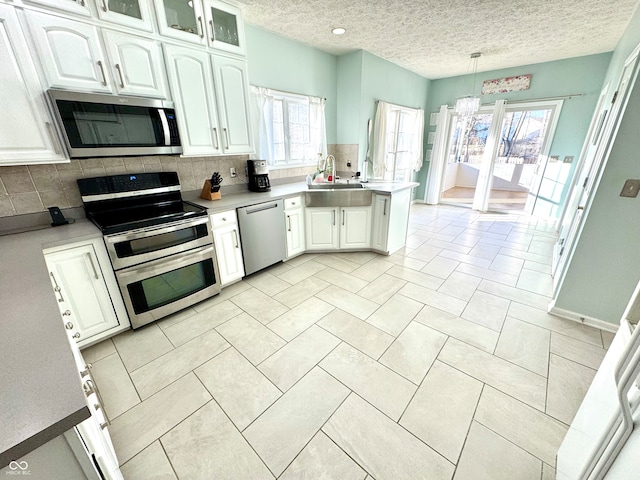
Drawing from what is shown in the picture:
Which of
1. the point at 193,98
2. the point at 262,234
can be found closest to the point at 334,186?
the point at 262,234

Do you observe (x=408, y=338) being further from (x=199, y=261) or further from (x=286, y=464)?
(x=199, y=261)

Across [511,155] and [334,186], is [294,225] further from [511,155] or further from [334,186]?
[511,155]

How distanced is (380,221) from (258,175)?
1.59 meters

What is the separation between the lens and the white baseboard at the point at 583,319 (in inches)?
80.5

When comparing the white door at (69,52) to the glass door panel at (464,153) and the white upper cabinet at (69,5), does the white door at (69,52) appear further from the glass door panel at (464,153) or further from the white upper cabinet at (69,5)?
the glass door panel at (464,153)

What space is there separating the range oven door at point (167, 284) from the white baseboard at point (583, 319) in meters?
3.04

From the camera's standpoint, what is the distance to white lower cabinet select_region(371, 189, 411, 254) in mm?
3156

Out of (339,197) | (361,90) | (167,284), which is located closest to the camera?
(167,284)

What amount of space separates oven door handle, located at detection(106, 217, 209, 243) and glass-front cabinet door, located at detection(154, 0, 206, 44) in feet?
4.85

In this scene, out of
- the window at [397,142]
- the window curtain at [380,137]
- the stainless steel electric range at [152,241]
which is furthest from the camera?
the window at [397,142]

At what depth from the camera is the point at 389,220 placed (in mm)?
3207

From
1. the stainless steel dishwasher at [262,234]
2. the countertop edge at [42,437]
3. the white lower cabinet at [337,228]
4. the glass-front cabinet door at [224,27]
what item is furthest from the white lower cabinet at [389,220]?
the countertop edge at [42,437]

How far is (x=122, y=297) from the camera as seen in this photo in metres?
1.95

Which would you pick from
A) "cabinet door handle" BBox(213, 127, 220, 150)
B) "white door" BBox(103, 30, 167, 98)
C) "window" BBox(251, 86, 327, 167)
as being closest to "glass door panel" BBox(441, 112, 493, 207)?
"window" BBox(251, 86, 327, 167)
